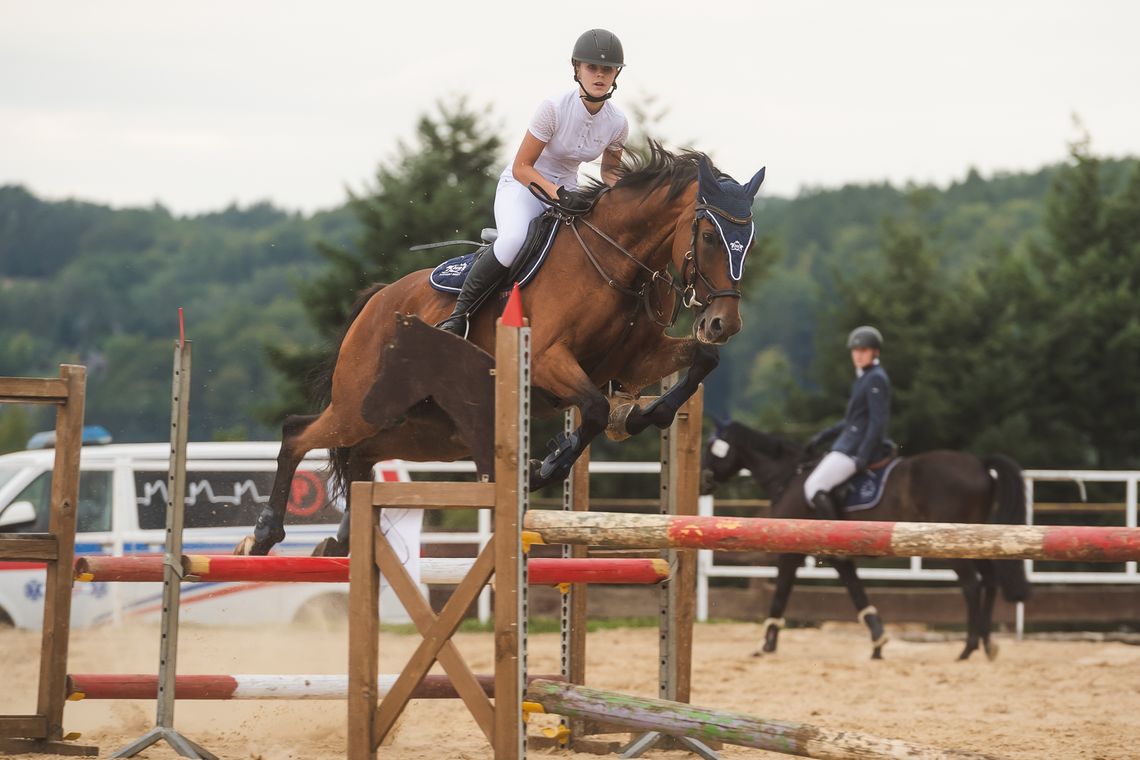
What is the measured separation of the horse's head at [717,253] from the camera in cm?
448

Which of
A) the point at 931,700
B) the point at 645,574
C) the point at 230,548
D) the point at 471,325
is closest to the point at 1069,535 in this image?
the point at 645,574

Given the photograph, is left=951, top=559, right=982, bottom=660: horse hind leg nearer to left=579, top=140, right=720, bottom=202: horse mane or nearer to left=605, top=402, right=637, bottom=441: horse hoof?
left=605, top=402, right=637, bottom=441: horse hoof

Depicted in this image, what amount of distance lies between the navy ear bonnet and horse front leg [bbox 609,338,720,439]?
527 mm

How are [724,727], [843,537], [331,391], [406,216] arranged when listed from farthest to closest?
[406,216], [331,391], [724,727], [843,537]

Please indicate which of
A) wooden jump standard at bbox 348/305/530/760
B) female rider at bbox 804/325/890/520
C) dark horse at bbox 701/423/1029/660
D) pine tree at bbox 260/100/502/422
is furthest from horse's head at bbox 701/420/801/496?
wooden jump standard at bbox 348/305/530/760

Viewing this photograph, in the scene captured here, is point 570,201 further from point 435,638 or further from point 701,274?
point 435,638

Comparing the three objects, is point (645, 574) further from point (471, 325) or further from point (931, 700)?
point (931, 700)

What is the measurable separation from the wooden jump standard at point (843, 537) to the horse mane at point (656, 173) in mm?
1783

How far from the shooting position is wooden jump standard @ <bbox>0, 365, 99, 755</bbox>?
4461 millimetres

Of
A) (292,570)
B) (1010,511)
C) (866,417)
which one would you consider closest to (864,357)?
(866,417)

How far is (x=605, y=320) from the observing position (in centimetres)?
A: 485

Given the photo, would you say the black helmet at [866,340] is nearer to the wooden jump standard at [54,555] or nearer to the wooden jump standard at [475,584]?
the wooden jump standard at [475,584]

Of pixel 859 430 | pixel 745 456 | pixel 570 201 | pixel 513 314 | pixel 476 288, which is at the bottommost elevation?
pixel 745 456

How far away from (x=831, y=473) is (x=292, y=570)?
19.0 ft
